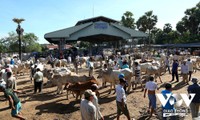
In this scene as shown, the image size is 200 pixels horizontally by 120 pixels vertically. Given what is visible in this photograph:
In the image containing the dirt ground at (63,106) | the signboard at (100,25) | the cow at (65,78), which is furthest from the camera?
the signboard at (100,25)

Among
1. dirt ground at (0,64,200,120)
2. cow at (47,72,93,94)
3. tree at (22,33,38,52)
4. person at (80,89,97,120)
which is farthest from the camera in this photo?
tree at (22,33,38,52)

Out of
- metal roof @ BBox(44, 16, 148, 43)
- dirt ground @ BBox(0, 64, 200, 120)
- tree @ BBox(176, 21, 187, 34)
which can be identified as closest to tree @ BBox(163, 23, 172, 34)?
tree @ BBox(176, 21, 187, 34)

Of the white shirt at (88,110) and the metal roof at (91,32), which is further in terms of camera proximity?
the metal roof at (91,32)

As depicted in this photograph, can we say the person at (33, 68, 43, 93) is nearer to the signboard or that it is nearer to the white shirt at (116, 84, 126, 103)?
the white shirt at (116, 84, 126, 103)

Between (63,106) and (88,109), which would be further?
(63,106)

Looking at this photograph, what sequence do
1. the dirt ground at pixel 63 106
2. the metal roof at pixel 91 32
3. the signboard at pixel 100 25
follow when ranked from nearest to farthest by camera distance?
the dirt ground at pixel 63 106
the metal roof at pixel 91 32
the signboard at pixel 100 25

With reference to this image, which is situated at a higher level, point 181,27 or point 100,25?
point 181,27

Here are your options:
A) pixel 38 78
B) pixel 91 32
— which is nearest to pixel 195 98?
pixel 38 78

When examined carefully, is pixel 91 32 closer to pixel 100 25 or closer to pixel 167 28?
pixel 100 25

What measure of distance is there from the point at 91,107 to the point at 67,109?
578cm

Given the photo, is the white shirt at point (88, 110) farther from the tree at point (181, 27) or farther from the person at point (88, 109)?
the tree at point (181, 27)

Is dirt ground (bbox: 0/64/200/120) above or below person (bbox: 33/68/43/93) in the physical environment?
below

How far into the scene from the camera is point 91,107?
6422mm

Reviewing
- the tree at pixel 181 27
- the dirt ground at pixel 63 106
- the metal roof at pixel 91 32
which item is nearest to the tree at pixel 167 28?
the tree at pixel 181 27
